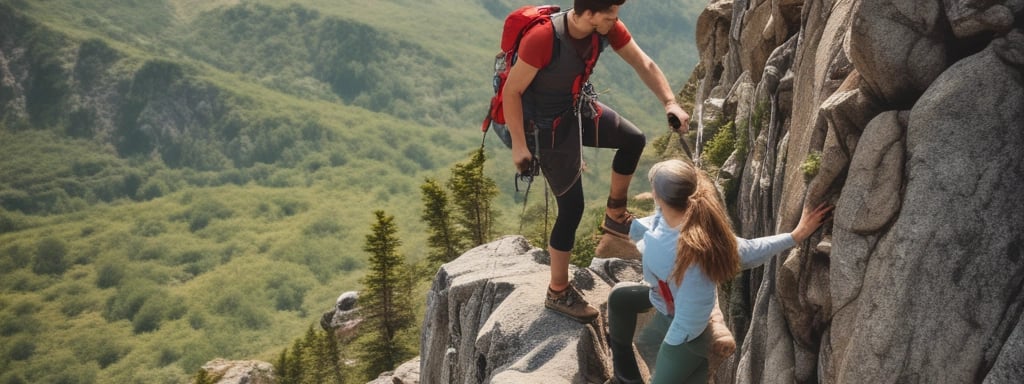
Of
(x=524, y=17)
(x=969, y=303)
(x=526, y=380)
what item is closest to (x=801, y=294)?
(x=969, y=303)

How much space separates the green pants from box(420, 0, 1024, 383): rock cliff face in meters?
1.67

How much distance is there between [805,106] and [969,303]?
4.05m

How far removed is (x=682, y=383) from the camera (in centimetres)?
781

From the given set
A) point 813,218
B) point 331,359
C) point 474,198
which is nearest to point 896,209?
point 813,218

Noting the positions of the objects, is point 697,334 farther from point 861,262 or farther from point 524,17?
point 524,17

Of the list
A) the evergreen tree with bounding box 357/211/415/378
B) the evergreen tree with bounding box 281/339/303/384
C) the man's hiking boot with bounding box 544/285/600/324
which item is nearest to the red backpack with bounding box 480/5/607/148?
the man's hiking boot with bounding box 544/285/600/324

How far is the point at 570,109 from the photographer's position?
9727 mm

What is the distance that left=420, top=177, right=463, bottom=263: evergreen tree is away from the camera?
43281mm

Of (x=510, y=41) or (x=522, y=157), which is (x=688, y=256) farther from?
(x=510, y=41)

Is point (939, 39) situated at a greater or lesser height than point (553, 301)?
greater

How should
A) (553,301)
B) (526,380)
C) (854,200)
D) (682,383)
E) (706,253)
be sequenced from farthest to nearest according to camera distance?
(553,301), (526,380), (854,200), (682,383), (706,253)

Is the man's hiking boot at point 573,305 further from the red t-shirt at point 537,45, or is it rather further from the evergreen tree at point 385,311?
the evergreen tree at point 385,311

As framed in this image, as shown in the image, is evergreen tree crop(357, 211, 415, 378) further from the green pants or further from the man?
the green pants

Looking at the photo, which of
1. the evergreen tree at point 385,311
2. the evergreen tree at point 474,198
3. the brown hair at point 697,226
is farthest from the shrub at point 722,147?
the evergreen tree at point 385,311
